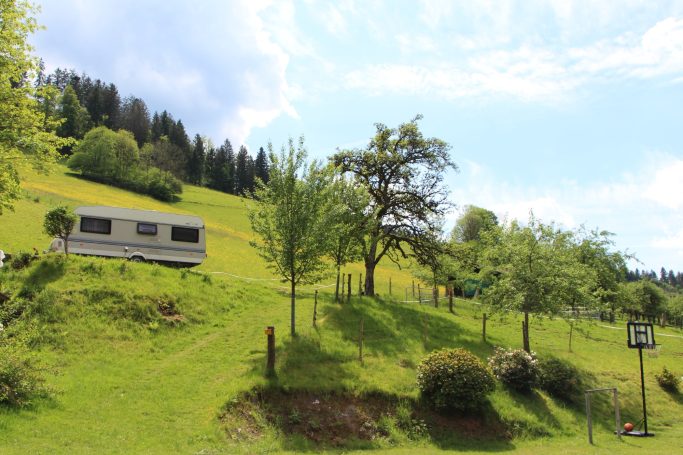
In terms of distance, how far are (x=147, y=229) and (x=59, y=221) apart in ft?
21.8

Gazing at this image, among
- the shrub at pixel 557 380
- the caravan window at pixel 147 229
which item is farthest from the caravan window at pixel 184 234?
the shrub at pixel 557 380

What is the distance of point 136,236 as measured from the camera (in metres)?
31.5

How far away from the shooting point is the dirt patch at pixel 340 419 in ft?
48.4

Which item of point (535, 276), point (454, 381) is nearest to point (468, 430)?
point (454, 381)

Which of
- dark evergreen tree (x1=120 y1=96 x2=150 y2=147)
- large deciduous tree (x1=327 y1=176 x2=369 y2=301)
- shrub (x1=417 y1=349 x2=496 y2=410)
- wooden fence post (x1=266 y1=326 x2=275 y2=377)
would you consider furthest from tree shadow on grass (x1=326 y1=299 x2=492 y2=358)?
dark evergreen tree (x1=120 y1=96 x2=150 y2=147)

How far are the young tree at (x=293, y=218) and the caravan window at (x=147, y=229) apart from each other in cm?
1343

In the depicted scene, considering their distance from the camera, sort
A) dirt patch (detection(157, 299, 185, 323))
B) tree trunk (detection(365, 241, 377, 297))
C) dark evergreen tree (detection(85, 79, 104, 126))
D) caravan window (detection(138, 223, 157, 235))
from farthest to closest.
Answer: dark evergreen tree (detection(85, 79, 104, 126)), tree trunk (detection(365, 241, 377, 297)), caravan window (detection(138, 223, 157, 235)), dirt patch (detection(157, 299, 185, 323))

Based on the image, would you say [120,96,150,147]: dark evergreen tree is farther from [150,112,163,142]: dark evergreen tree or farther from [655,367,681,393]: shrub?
[655,367,681,393]: shrub

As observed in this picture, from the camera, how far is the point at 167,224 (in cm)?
3256

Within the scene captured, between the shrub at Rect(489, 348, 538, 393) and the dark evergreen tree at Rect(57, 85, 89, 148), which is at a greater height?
the dark evergreen tree at Rect(57, 85, 89, 148)

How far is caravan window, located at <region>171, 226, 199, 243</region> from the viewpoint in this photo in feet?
107

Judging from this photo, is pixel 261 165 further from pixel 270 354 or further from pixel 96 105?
pixel 270 354

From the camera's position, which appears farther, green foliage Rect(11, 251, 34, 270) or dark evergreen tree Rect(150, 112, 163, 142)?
dark evergreen tree Rect(150, 112, 163, 142)

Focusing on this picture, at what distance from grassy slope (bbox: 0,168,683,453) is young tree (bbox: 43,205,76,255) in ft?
8.70
